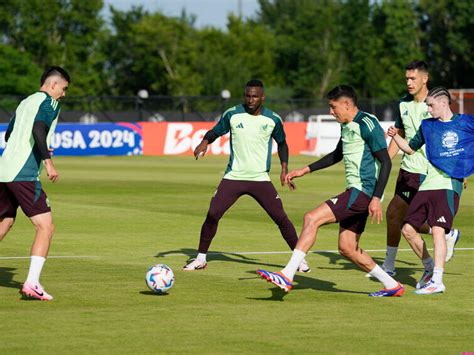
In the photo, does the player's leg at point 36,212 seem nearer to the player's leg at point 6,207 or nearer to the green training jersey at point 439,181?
the player's leg at point 6,207

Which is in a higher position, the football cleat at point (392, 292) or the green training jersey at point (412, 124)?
the green training jersey at point (412, 124)

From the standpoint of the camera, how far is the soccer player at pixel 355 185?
456 inches

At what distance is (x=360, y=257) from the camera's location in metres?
11.8

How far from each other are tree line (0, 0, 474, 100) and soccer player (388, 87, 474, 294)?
2755 inches

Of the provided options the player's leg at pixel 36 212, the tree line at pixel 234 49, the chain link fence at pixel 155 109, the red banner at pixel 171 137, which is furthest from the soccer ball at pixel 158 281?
the tree line at pixel 234 49

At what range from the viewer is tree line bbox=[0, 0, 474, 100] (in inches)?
3605

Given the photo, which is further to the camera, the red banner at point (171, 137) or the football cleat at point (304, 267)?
the red banner at point (171, 137)

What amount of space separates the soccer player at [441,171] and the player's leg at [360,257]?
15.6 inches

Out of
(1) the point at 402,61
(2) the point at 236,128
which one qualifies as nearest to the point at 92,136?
(2) the point at 236,128

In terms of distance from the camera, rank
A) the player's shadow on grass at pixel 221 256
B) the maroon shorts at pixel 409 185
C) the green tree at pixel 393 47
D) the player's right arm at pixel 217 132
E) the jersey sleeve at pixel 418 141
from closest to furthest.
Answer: the jersey sleeve at pixel 418 141
the maroon shorts at pixel 409 185
the player's right arm at pixel 217 132
the player's shadow on grass at pixel 221 256
the green tree at pixel 393 47

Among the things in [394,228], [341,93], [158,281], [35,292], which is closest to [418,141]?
[341,93]

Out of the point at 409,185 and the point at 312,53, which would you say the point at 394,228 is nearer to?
the point at 409,185

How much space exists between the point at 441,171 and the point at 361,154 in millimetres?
954

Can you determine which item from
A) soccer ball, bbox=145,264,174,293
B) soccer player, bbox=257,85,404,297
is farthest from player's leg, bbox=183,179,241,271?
soccer player, bbox=257,85,404,297
